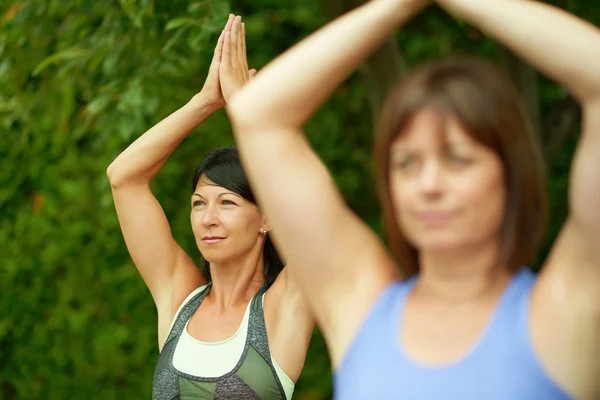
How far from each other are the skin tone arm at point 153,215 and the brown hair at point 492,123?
1224mm

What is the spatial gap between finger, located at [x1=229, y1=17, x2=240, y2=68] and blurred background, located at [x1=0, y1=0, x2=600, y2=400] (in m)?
1.19

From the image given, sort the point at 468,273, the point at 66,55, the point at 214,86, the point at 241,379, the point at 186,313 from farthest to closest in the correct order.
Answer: the point at 66,55 < the point at 186,313 < the point at 214,86 < the point at 241,379 < the point at 468,273

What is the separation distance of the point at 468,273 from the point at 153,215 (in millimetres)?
1437

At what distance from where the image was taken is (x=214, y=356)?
2553mm

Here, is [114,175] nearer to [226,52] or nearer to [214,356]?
[226,52]

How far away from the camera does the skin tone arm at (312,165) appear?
161 cm

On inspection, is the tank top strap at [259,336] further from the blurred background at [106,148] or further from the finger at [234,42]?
the blurred background at [106,148]

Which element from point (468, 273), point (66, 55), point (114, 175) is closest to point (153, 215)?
point (114, 175)

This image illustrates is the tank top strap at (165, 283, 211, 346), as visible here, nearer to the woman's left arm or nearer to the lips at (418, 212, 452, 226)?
the woman's left arm

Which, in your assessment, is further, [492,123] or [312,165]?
[312,165]

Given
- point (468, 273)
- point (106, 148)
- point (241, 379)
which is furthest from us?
point (106, 148)

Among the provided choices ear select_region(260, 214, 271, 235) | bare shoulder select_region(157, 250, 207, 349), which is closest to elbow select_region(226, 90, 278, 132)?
ear select_region(260, 214, 271, 235)

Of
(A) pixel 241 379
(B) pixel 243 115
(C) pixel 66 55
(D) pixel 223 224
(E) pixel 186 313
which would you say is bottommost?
(A) pixel 241 379

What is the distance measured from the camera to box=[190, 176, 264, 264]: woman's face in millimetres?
2686
